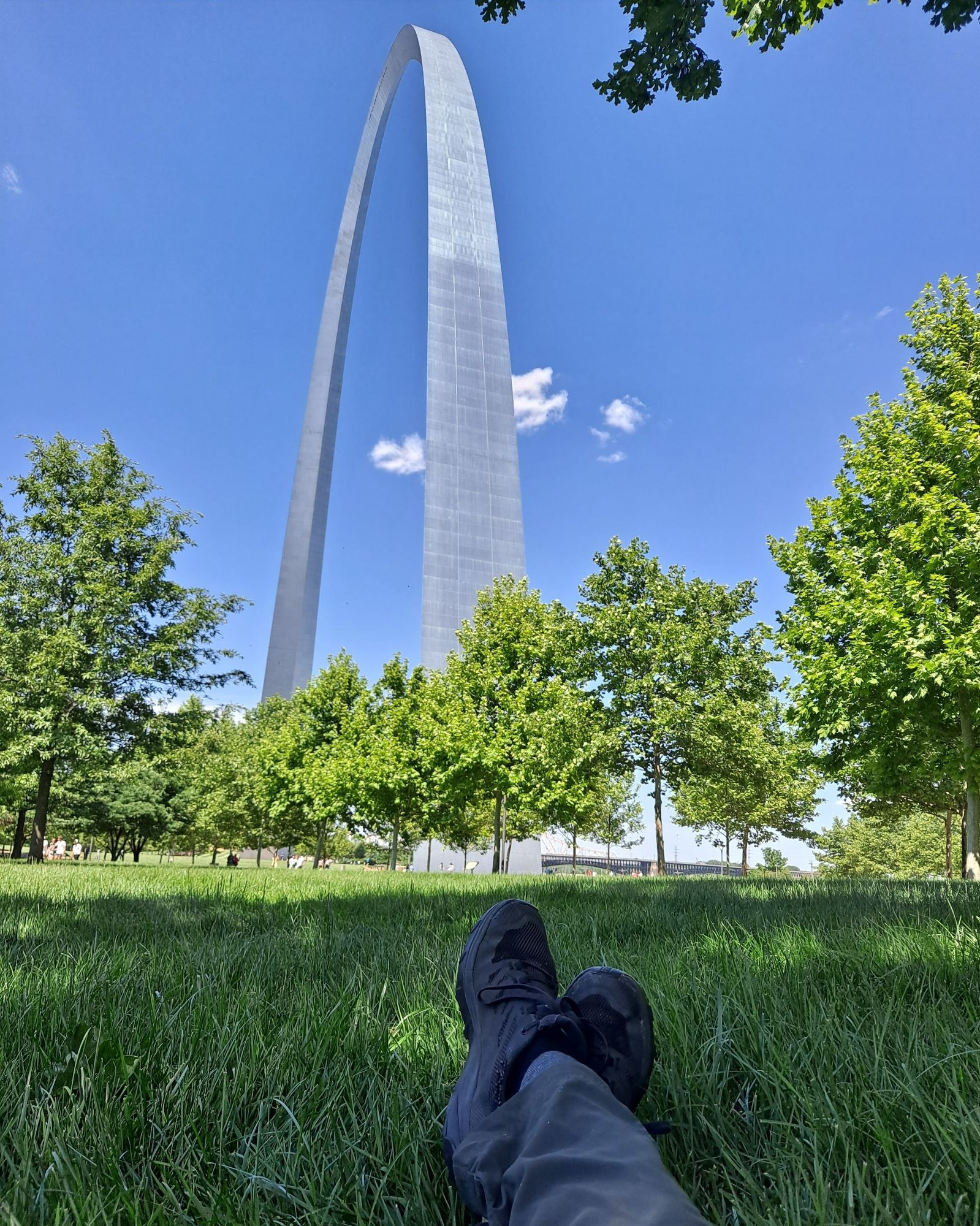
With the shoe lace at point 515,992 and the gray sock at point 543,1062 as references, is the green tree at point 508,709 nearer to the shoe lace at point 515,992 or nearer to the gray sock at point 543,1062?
the shoe lace at point 515,992

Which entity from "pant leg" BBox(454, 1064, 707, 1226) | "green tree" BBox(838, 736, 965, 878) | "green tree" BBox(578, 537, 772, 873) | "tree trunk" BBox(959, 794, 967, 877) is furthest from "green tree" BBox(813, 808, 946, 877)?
"pant leg" BBox(454, 1064, 707, 1226)

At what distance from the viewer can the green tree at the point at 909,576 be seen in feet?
33.0

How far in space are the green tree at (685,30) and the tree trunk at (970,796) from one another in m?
9.78

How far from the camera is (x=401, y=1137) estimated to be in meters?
1.24

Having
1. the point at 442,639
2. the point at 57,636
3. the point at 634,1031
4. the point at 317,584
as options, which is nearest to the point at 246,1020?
the point at 634,1031

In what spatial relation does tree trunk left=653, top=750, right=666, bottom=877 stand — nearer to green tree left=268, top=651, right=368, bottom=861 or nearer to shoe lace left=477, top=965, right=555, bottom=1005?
green tree left=268, top=651, right=368, bottom=861

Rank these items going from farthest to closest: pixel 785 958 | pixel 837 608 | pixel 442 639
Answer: pixel 442 639
pixel 837 608
pixel 785 958

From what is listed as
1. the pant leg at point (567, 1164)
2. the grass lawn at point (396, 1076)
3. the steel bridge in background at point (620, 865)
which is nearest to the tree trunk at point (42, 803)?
the grass lawn at point (396, 1076)

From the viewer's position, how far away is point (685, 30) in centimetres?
364

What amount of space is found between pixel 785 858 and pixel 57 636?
2562 inches

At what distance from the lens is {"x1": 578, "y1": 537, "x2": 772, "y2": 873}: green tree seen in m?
17.0

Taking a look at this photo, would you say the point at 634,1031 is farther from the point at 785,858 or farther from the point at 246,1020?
the point at 785,858

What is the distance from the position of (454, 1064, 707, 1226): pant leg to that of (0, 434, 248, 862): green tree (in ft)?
55.3

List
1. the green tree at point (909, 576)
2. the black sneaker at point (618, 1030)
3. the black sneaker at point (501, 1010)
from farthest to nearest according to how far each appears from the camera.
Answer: the green tree at point (909, 576), the black sneaker at point (618, 1030), the black sneaker at point (501, 1010)
